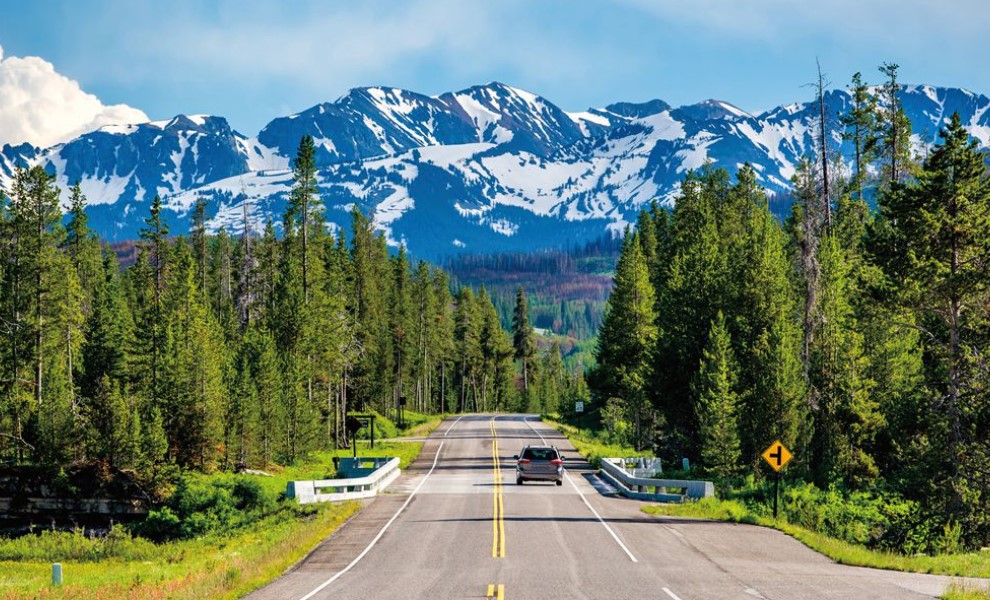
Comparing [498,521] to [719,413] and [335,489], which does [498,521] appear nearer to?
[335,489]

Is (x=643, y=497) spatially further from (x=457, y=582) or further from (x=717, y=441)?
(x=457, y=582)

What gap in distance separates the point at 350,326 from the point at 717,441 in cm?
Result: 4271

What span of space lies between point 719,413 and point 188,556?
990 inches

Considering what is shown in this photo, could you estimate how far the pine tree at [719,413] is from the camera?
148 feet

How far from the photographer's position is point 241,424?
55.6 meters

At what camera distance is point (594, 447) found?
220 feet

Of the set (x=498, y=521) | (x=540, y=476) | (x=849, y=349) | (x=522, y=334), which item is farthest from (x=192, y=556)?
(x=522, y=334)

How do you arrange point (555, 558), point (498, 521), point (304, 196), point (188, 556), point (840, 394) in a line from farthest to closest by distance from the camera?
point (304, 196), point (840, 394), point (188, 556), point (498, 521), point (555, 558)

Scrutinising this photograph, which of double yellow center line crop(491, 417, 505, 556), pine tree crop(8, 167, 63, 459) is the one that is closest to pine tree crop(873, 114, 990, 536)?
double yellow center line crop(491, 417, 505, 556)

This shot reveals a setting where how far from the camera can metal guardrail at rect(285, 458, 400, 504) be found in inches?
1518

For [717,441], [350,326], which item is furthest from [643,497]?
[350,326]

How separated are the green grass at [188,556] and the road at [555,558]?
1.05m

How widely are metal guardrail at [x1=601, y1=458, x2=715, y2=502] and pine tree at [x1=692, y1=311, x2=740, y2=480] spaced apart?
4.84 metres

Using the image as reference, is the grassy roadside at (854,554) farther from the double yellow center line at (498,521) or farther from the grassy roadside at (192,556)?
the grassy roadside at (192,556)
